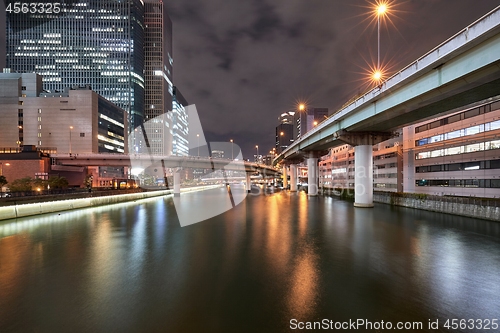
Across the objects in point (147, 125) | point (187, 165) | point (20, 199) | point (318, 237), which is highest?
point (147, 125)

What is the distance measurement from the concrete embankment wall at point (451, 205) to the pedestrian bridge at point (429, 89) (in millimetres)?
5686

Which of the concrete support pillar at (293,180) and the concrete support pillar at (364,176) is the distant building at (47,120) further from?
the concrete support pillar at (364,176)

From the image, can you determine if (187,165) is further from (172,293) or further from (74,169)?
(172,293)

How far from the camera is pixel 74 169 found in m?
77.5

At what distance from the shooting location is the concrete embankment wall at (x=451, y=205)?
24344 millimetres

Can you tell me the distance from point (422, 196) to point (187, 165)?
2018 inches

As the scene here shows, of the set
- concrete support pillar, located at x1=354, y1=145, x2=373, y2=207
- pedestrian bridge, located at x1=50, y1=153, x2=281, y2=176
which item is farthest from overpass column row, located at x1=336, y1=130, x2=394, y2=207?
pedestrian bridge, located at x1=50, y1=153, x2=281, y2=176

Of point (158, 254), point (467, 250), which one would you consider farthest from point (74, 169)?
point (467, 250)

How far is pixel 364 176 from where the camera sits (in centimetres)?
3441

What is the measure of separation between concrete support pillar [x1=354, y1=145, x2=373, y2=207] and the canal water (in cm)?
1409

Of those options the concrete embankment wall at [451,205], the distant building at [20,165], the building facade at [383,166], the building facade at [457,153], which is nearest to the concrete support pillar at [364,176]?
the concrete embankment wall at [451,205]

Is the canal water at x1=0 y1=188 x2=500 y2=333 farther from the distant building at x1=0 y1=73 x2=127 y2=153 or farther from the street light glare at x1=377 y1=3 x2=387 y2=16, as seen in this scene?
the distant building at x1=0 y1=73 x2=127 y2=153

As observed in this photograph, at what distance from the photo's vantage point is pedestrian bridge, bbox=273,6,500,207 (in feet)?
50.0

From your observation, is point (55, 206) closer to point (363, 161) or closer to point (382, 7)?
point (363, 161)
